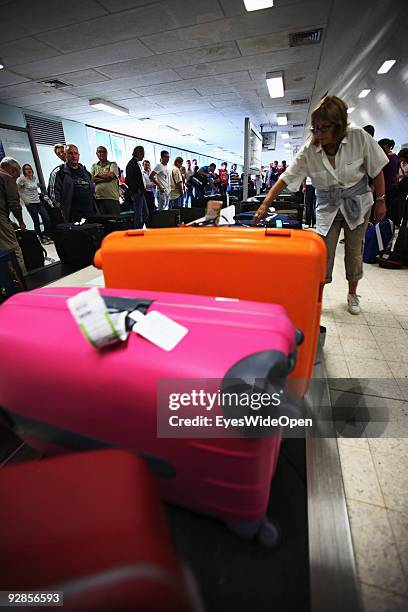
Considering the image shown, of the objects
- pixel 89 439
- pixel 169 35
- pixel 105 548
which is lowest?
pixel 89 439

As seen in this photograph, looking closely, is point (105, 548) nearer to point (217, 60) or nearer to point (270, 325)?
point (270, 325)

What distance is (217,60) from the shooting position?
15.3ft

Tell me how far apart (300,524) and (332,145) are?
184 cm

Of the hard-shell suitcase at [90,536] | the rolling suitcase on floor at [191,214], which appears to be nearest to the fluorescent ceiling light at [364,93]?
the rolling suitcase on floor at [191,214]

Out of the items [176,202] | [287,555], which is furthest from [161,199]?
[287,555]

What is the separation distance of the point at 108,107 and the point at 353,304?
7627mm

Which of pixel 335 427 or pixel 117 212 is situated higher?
pixel 117 212

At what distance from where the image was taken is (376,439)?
118cm

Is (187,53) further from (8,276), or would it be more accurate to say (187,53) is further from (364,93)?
(364,93)

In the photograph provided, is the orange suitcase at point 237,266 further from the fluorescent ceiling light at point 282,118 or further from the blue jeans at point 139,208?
the fluorescent ceiling light at point 282,118

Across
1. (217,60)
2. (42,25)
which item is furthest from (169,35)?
(42,25)

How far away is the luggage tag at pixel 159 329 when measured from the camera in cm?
62

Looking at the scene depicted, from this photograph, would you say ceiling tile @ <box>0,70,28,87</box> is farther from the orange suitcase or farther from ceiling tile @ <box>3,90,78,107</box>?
the orange suitcase

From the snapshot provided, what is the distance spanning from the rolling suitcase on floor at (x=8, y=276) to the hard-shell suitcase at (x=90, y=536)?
220 centimetres
